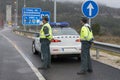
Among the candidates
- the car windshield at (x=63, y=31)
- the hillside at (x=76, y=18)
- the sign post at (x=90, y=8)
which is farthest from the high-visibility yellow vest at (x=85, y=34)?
the hillside at (x=76, y=18)

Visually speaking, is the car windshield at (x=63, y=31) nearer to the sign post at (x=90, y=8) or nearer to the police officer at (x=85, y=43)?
the sign post at (x=90, y=8)

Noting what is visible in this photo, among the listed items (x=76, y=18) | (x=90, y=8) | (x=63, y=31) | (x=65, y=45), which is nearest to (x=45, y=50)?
(x=65, y=45)

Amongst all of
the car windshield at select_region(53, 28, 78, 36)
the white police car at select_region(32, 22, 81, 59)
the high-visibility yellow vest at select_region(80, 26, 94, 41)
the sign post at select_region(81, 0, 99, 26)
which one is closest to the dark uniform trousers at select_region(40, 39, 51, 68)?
the white police car at select_region(32, 22, 81, 59)

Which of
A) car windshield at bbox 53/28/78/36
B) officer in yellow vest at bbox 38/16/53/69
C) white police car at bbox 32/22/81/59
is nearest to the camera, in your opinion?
officer in yellow vest at bbox 38/16/53/69

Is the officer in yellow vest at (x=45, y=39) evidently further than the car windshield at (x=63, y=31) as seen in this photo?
No

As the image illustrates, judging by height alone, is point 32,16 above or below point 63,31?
below

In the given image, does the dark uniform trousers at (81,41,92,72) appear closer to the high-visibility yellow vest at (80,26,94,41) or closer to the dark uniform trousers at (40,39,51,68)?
the high-visibility yellow vest at (80,26,94,41)

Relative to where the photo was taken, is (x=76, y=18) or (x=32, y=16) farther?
(x=76, y=18)

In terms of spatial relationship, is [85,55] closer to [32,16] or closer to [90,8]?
[90,8]

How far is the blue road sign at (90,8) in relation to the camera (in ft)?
52.5

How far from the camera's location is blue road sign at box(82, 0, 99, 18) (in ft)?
52.5

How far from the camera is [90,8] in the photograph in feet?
52.7

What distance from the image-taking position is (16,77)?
34.0 ft

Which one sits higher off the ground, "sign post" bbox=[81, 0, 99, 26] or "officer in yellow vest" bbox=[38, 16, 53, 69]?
"sign post" bbox=[81, 0, 99, 26]
